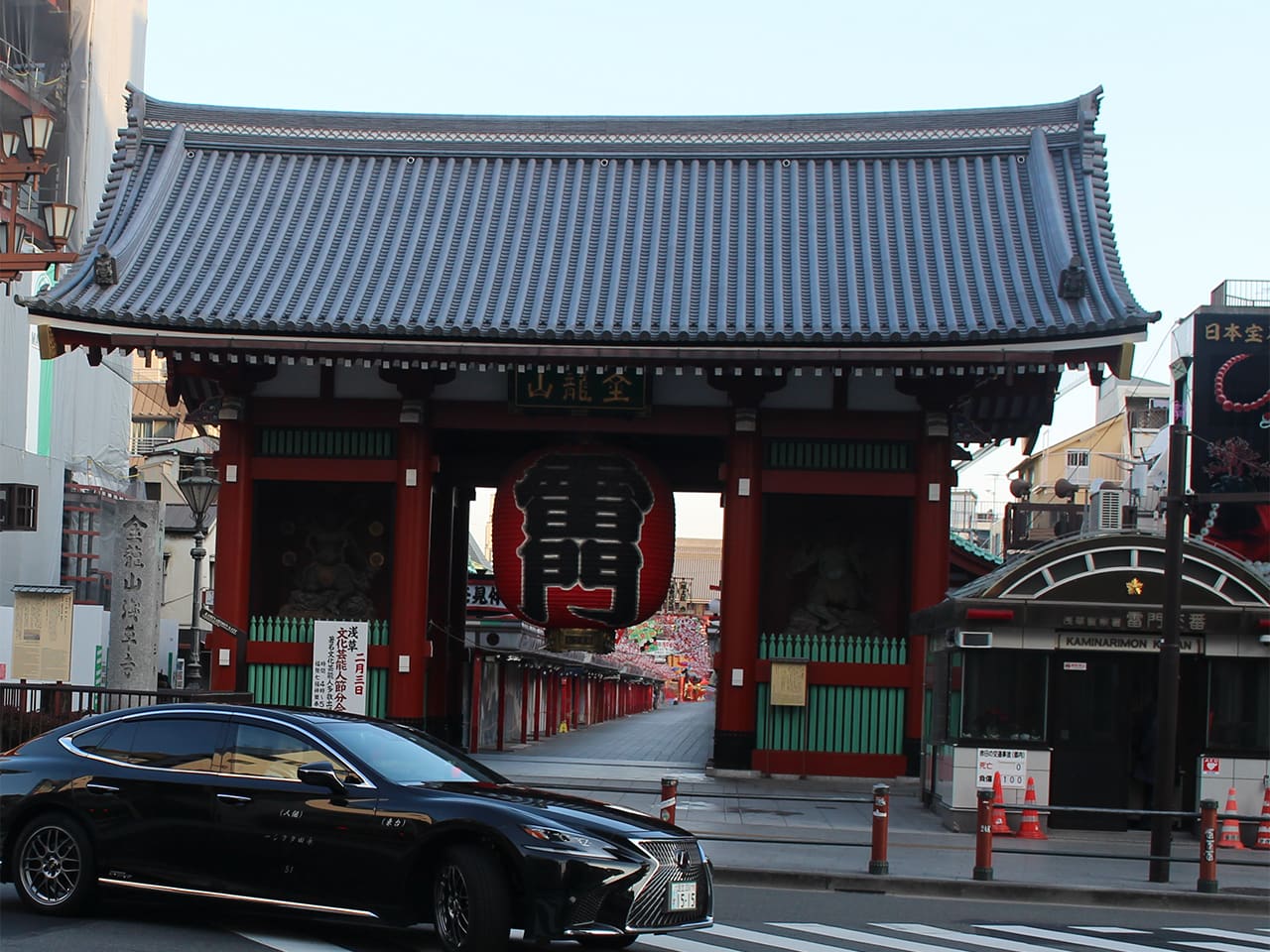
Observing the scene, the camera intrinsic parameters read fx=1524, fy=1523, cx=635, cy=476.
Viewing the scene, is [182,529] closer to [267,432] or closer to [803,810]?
[267,432]

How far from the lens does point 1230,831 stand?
18609 mm

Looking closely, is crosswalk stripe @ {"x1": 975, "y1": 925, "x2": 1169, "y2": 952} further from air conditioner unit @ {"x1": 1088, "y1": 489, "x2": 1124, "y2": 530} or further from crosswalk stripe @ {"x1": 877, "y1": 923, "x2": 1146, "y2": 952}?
air conditioner unit @ {"x1": 1088, "y1": 489, "x2": 1124, "y2": 530}

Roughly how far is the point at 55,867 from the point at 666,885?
4.36 meters

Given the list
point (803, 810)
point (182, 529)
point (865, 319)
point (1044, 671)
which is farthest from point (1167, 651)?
point (182, 529)

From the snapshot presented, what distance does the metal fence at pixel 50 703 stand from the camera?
18547mm

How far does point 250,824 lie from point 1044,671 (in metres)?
11.6

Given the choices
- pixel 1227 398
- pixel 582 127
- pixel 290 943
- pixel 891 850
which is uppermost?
pixel 582 127

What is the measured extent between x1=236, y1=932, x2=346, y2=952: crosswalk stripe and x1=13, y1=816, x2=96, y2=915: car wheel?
4.21 feet

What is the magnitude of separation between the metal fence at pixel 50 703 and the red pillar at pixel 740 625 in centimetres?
760

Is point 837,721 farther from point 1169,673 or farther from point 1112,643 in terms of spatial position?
point 1169,673

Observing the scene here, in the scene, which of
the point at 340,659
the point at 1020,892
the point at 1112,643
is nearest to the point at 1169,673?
the point at 1112,643

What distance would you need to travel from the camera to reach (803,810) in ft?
67.7

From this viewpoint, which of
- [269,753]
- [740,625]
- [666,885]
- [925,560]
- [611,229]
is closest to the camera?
[666,885]

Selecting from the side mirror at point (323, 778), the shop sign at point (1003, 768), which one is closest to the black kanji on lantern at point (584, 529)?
the shop sign at point (1003, 768)
